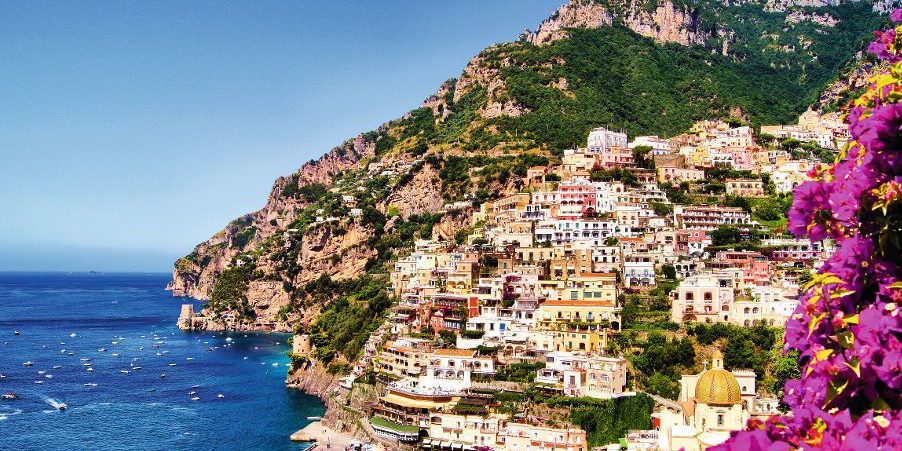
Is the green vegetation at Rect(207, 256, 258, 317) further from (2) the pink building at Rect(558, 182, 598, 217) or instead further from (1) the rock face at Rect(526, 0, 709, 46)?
(1) the rock face at Rect(526, 0, 709, 46)

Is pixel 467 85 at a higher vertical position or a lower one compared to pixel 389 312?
higher

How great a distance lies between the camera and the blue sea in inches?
2029

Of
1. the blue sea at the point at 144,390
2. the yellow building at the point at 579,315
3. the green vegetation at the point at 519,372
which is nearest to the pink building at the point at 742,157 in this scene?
the yellow building at the point at 579,315

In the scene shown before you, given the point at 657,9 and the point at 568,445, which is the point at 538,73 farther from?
the point at 568,445

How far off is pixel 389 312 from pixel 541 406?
25917 mm

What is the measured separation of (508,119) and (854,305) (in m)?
97.9

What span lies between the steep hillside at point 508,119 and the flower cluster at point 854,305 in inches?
2466

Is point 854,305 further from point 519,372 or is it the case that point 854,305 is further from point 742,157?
point 742,157

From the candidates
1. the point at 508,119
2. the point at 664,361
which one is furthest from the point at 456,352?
the point at 508,119

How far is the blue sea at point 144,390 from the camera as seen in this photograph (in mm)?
51531

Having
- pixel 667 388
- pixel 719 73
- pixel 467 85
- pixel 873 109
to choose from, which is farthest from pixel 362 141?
pixel 873 109

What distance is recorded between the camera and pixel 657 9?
142m

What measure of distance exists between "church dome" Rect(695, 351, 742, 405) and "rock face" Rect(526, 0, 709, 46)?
11436 cm

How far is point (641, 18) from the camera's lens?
142 metres
